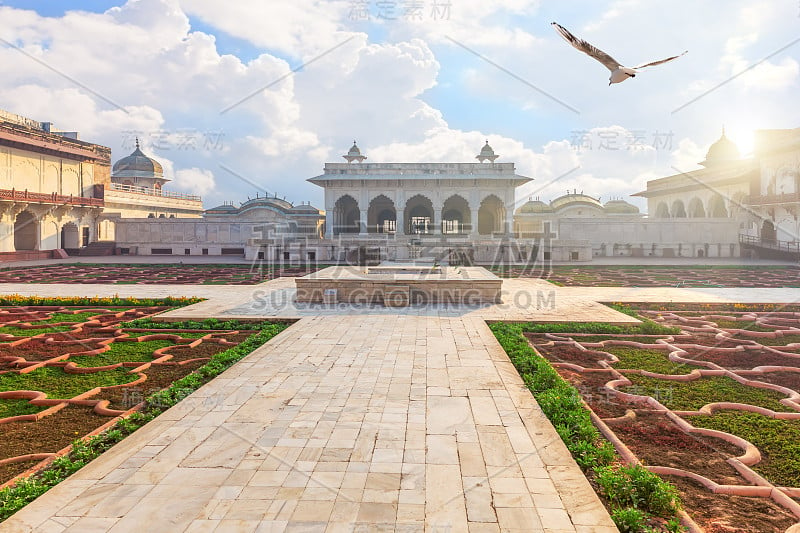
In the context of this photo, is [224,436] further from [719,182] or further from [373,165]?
[719,182]

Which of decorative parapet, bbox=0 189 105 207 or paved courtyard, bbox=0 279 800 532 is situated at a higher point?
decorative parapet, bbox=0 189 105 207

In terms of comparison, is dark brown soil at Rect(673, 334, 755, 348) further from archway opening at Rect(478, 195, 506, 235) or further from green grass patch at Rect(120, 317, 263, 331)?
archway opening at Rect(478, 195, 506, 235)

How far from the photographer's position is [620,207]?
1651 inches

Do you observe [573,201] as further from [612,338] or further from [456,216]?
[612,338]

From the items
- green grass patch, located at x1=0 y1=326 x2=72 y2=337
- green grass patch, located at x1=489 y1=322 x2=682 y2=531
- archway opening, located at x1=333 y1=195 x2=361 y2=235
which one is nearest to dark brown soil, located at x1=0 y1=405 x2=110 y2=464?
green grass patch, located at x1=489 y1=322 x2=682 y2=531

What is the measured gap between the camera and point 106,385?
501cm

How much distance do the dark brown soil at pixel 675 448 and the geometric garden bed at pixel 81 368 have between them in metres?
4.09

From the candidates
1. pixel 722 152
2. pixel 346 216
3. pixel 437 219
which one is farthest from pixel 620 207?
pixel 346 216

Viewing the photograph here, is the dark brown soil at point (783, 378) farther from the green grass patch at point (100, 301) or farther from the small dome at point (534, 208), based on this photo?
the small dome at point (534, 208)

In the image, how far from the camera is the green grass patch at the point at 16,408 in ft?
14.0

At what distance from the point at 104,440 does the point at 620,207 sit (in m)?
44.6

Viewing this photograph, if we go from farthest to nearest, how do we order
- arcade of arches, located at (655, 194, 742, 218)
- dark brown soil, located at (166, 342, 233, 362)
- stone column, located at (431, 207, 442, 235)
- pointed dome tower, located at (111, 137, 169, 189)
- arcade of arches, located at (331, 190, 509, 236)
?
pointed dome tower, located at (111, 137, 169, 189) < arcade of arches, located at (331, 190, 509, 236) < arcade of arches, located at (655, 194, 742, 218) < stone column, located at (431, 207, 442, 235) < dark brown soil, located at (166, 342, 233, 362)

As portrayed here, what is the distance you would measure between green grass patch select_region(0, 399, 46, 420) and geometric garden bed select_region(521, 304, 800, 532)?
5.10 m

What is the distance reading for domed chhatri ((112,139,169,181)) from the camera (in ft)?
134
